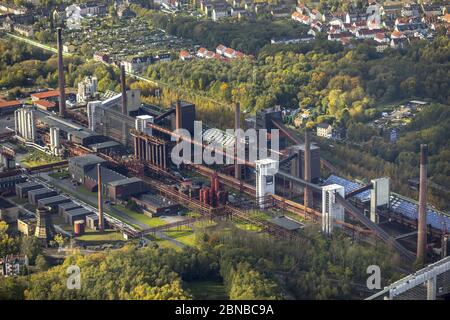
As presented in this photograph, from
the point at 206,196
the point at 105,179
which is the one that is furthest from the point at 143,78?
the point at 206,196

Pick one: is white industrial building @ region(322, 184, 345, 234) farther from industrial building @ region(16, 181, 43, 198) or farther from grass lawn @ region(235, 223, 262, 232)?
industrial building @ region(16, 181, 43, 198)

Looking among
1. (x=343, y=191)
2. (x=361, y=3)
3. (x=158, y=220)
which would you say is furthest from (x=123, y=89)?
(x=361, y=3)

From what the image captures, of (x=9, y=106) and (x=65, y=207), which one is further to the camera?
(x=9, y=106)

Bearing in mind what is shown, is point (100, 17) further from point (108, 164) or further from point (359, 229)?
point (359, 229)

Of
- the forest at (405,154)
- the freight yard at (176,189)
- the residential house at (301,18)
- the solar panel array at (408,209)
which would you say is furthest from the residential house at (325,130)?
the residential house at (301,18)

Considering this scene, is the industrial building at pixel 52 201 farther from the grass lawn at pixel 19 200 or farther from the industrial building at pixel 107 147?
the industrial building at pixel 107 147

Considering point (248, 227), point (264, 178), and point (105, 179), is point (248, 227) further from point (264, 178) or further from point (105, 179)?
point (105, 179)

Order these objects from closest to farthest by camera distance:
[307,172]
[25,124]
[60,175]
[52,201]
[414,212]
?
[414,212], [52,201], [307,172], [60,175], [25,124]
